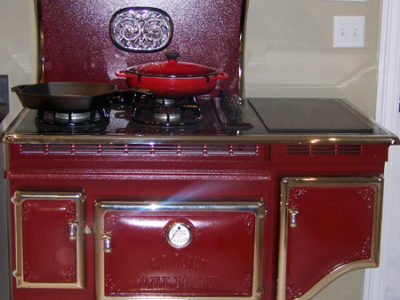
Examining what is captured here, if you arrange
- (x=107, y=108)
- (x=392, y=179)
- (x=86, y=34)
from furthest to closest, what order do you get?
(x=392, y=179)
(x=86, y=34)
(x=107, y=108)

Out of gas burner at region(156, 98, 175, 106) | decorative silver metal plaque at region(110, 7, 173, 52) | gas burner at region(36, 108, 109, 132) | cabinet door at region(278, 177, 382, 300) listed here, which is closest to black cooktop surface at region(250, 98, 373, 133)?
cabinet door at region(278, 177, 382, 300)

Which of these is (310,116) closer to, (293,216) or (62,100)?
(293,216)

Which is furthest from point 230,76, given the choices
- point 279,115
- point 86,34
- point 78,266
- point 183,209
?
point 78,266

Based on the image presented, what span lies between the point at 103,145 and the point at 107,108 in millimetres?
333

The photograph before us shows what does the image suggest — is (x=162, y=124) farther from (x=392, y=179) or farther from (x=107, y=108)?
(x=392, y=179)

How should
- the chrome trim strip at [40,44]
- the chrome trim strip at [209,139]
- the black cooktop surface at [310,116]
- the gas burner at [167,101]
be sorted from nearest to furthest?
the chrome trim strip at [209,139]
the black cooktop surface at [310,116]
the gas burner at [167,101]
the chrome trim strip at [40,44]

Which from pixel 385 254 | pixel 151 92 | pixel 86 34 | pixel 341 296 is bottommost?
pixel 341 296

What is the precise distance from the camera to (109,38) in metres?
2.28

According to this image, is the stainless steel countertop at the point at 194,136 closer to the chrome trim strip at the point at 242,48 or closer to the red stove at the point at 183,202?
the red stove at the point at 183,202

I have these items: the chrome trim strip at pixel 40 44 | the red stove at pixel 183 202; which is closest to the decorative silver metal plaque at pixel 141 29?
the chrome trim strip at pixel 40 44

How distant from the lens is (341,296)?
2562 millimetres

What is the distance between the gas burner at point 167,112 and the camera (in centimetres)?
190

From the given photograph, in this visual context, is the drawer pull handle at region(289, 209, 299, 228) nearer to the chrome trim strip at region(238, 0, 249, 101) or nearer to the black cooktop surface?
the black cooktop surface

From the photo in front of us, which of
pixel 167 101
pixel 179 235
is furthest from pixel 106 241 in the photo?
pixel 167 101
